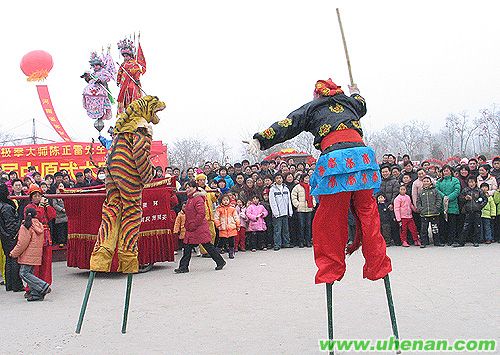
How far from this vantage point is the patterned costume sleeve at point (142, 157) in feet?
14.9

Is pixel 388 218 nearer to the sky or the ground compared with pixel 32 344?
nearer to the sky

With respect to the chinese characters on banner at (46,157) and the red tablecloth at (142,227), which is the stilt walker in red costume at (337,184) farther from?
the chinese characters on banner at (46,157)

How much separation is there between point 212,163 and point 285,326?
751cm

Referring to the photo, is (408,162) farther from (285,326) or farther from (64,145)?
(64,145)

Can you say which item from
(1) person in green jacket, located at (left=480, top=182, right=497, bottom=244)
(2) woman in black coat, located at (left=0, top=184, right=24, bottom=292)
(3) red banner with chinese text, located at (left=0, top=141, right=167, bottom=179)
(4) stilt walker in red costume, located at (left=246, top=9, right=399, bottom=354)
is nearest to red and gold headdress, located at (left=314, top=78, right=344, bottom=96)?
(4) stilt walker in red costume, located at (left=246, top=9, right=399, bottom=354)

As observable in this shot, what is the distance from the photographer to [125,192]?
4574mm

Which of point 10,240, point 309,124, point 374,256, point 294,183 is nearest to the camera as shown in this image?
point 374,256

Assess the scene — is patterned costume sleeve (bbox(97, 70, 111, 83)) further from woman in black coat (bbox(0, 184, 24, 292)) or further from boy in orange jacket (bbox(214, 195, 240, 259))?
boy in orange jacket (bbox(214, 195, 240, 259))

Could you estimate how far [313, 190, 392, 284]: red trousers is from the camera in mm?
3662

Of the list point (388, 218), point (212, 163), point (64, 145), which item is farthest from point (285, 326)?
point (64, 145)

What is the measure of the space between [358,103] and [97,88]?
4.34 metres

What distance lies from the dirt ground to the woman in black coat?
0.19 meters

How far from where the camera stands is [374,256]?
12.1 feet

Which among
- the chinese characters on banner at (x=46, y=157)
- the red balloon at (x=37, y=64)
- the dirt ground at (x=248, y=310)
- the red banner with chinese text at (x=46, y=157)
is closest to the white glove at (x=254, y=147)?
the dirt ground at (x=248, y=310)
